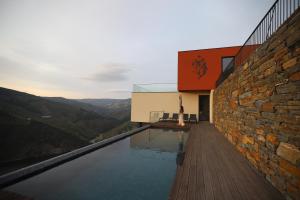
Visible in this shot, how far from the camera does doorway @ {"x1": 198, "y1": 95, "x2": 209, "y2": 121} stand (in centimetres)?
1474

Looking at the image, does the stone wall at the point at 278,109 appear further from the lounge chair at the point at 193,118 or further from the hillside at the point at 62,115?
the hillside at the point at 62,115

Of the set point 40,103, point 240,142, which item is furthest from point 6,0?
point 40,103

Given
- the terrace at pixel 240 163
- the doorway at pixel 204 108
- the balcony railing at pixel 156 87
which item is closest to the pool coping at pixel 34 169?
the terrace at pixel 240 163

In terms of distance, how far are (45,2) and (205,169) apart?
13438 millimetres

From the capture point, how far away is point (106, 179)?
332cm

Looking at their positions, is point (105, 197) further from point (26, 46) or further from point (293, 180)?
point (26, 46)

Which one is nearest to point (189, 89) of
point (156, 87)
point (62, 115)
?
point (156, 87)

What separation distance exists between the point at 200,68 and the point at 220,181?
11.8 meters

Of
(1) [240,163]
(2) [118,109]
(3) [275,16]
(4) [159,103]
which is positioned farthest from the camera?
(2) [118,109]

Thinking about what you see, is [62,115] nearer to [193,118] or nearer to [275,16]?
[193,118]

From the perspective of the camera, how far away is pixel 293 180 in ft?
6.14

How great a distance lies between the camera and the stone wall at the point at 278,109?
6.03 ft

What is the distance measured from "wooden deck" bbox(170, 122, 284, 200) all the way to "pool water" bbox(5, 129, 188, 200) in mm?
482

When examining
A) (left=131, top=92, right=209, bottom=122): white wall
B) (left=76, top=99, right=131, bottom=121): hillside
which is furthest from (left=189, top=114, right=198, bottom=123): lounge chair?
(left=76, top=99, right=131, bottom=121): hillside
